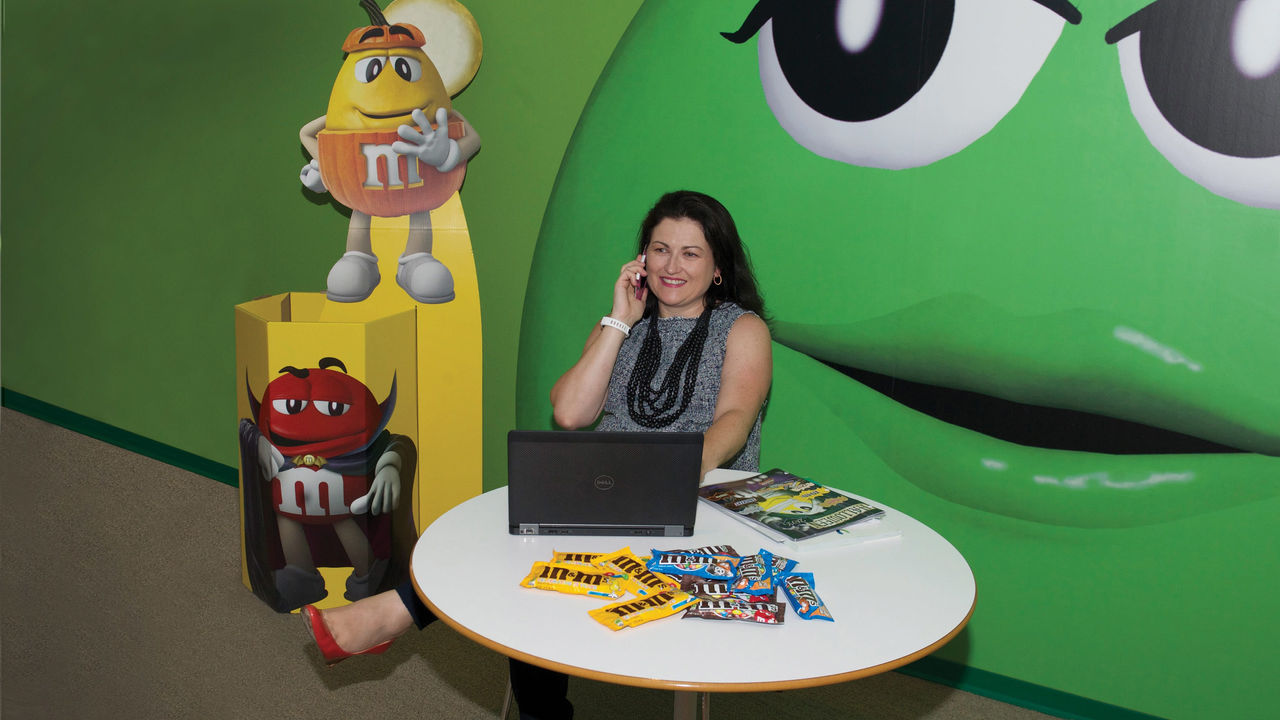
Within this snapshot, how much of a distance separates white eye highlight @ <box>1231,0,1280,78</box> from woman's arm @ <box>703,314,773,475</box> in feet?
4.03

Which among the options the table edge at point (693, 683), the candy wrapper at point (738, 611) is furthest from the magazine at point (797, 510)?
the table edge at point (693, 683)

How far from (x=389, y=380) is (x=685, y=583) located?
1.85 metres

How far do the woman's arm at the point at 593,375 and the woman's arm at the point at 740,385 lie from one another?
0.91 feet

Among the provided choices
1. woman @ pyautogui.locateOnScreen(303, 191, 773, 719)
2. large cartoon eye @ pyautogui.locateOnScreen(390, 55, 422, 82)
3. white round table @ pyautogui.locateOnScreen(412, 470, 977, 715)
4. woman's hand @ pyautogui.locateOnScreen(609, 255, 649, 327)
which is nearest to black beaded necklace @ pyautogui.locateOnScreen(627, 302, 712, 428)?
woman @ pyautogui.locateOnScreen(303, 191, 773, 719)

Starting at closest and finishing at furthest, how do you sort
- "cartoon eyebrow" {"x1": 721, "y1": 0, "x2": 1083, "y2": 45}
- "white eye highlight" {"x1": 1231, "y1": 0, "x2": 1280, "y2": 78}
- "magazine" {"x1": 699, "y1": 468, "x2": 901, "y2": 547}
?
"magazine" {"x1": 699, "y1": 468, "x2": 901, "y2": 547} < "white eye highlight" {"x1": 1231, "y1": 0, "x2": 1280, "y2": 78} < "cartoon eyebrow" {"x1": 721, "y1": 0, "x2": 1083, "y2": 45}

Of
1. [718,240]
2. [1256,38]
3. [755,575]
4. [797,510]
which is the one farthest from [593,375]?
[1256,38]

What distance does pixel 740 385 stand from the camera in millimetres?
2227

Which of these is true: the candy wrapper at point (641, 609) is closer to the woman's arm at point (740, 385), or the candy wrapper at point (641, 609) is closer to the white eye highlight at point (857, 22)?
the woman's arm at point (740, 385)

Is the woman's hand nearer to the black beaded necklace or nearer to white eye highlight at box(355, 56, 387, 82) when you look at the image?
the black beaded necklace

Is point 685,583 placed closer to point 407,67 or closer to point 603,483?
point 603,483

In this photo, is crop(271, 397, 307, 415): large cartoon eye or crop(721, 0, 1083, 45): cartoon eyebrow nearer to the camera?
crop(721, 0, 1083, 45): cartoon eyebrow

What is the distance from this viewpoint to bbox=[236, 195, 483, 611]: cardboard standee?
2896 millimetres

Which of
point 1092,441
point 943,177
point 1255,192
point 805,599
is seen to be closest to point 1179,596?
point 1092,441

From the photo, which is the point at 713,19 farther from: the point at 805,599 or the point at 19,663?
the point at 19,663
